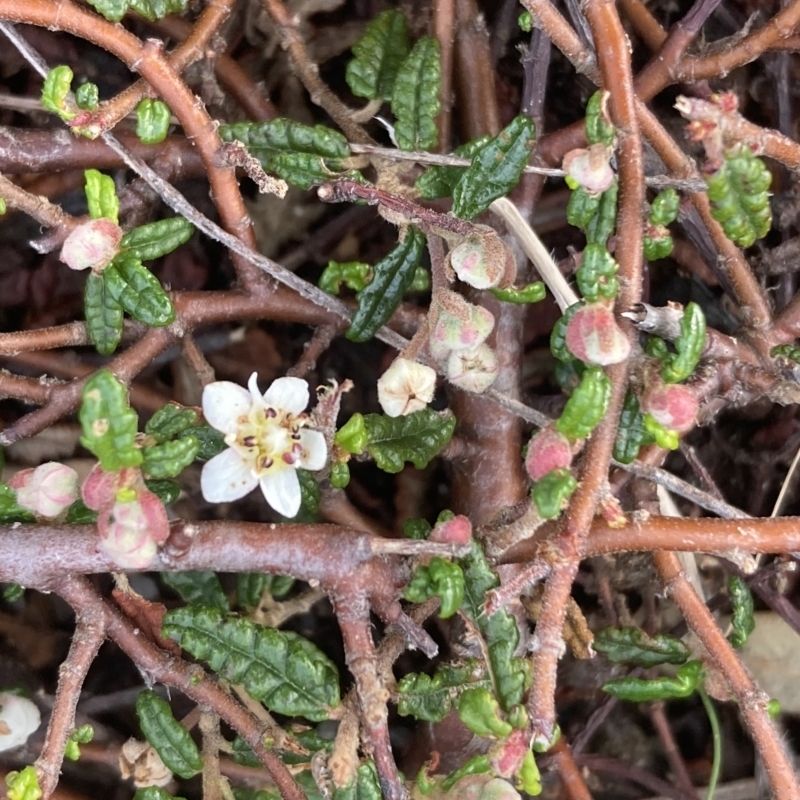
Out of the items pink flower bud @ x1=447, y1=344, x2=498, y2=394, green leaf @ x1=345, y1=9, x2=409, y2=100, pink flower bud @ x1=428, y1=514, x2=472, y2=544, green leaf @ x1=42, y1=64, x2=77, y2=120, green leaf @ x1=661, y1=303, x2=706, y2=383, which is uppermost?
green leaf @ x1=345, y1=9, x2=409, y2=100

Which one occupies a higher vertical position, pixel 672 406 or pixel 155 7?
pixel 155 7

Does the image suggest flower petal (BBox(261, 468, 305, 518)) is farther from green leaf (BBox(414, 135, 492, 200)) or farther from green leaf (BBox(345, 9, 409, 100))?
green leaf (BBox(345, 9, 409, 100))

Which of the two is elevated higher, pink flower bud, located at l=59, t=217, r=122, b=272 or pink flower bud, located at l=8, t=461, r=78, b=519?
pink flower bud, located at l=59, t=217, r=122, b=272

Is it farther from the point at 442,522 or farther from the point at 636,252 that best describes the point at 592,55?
the point at 442,522

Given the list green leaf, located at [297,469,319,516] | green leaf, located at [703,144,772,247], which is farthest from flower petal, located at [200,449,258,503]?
green leaf, located at [703,144,772,247]

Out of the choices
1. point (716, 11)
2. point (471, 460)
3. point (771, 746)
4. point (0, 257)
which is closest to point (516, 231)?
point (471, 460)

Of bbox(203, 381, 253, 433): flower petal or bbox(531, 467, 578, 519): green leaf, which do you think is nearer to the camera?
bbox(531, 467, 578, 519): green leaf

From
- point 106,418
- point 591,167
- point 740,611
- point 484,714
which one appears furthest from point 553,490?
point 740,611

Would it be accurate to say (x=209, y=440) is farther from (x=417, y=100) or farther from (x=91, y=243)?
(x=417, y=100)

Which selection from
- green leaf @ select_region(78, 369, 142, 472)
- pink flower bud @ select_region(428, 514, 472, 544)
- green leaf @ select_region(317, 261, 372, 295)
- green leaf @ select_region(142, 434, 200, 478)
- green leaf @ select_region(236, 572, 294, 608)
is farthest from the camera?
green leaf @ select_region(236, 572, 294, 608)
